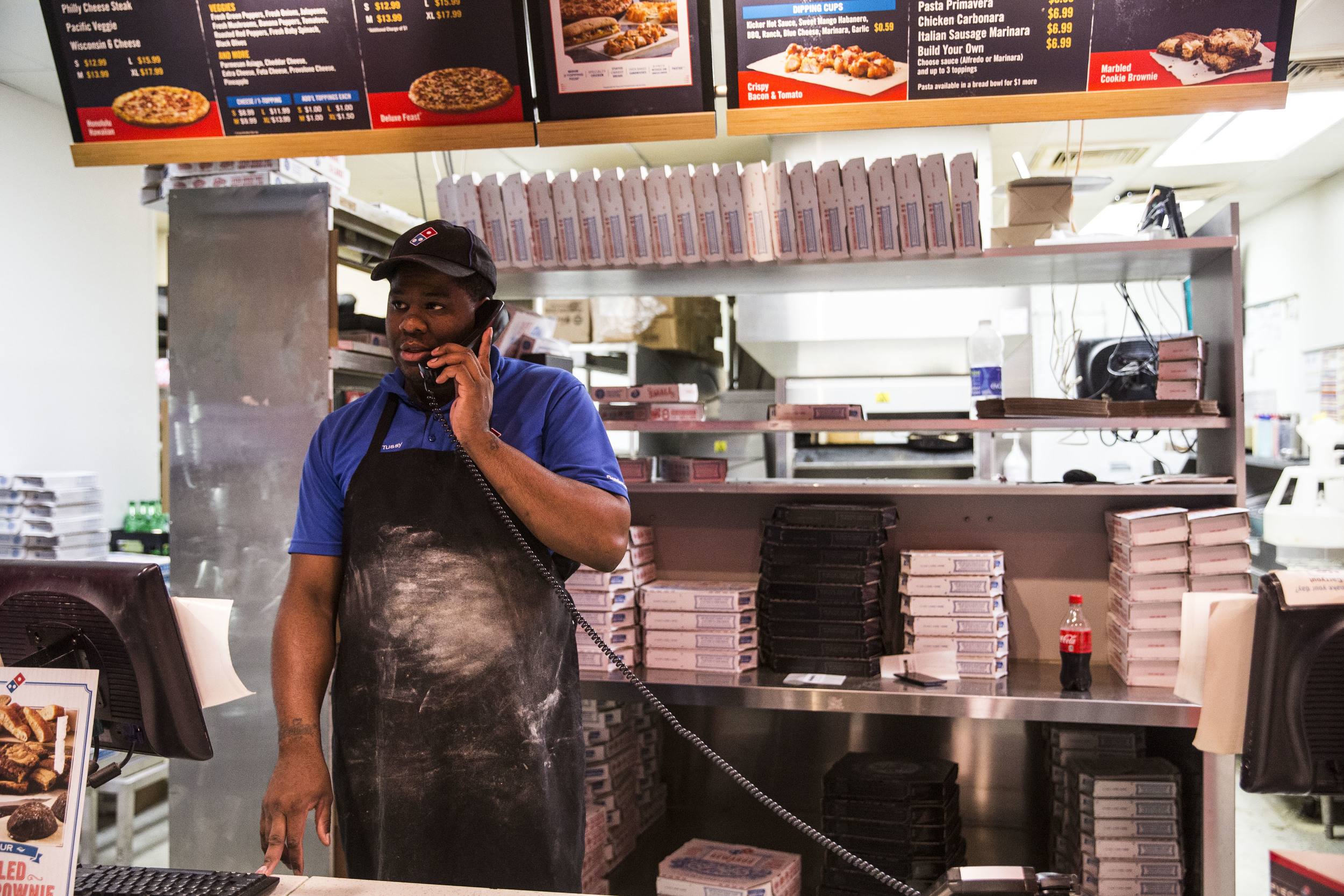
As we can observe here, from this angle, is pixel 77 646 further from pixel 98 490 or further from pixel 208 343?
pixel 98 490

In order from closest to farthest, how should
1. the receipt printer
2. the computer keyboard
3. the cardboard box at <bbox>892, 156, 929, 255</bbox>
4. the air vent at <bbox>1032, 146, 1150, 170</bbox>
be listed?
the receipt printer
the computer keyboard
the cardboard box at <bbox>892, 156, 929, 255</bbox>
the air vent at <bbox>1032, 146, 1150, 170</bbox>

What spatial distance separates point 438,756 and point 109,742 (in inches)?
22.0

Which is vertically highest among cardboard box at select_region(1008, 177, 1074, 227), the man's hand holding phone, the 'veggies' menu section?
the 'veggies' menu section

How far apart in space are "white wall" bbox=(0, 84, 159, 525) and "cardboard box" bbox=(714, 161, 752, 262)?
4.28 metres

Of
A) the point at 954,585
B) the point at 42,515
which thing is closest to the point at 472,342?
the point at 954,585

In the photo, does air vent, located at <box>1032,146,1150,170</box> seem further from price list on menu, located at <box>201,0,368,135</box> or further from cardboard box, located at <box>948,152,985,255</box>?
price list on menu, located at <box>201,0,368,135</box>

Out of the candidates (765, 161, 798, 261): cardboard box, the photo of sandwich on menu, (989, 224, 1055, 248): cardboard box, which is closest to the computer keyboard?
(765, 161, 798, 261): cardboard box

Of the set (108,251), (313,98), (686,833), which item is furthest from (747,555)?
(108,251)

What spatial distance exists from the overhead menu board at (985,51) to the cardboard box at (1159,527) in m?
1.14

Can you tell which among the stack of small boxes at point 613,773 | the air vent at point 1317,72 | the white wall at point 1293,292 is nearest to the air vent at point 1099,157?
the air vent at point 1317,72

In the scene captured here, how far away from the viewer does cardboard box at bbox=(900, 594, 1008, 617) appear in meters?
2.81

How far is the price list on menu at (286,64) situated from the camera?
2.64m

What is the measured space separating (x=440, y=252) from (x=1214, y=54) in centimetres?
209

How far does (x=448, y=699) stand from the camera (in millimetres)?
1733
